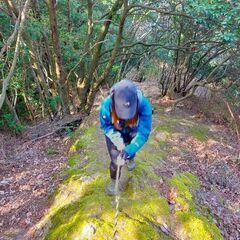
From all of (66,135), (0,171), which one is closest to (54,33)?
(66,135)

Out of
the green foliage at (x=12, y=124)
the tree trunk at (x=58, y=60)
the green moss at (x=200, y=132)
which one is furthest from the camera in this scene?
the green foliage at (x=12, y=124)

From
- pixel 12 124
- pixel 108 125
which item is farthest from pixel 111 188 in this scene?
pixel 12 124

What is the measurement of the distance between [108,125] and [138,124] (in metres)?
0.35

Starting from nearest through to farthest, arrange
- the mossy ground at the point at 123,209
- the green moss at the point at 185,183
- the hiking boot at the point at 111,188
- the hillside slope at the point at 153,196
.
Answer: the mossy ground at the point at 123,209, the hillside slope at the point at 153,196, the hiking boot at the point at 111,188, the green moss at the point at 185,183

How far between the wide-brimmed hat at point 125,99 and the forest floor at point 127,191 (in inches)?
A: 57.1

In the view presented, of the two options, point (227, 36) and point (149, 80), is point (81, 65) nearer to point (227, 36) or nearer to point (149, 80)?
point (227, 36)

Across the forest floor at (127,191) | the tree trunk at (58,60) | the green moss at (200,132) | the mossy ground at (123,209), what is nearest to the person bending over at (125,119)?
the mossy ground at (123,209)

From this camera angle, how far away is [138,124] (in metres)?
4.01

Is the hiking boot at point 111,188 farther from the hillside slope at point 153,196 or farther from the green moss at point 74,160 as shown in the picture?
the green moss at point 74,160

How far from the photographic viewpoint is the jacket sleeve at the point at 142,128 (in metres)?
3.89

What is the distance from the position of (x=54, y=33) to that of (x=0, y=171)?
3.81m

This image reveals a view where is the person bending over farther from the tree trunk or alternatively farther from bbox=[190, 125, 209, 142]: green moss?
bbox=[190, 125, 209, 142]: green moss

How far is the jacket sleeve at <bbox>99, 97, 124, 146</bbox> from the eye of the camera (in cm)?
391

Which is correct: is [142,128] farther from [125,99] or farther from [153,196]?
[153,196]
